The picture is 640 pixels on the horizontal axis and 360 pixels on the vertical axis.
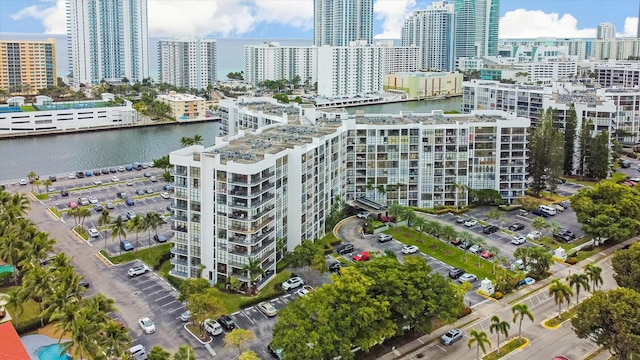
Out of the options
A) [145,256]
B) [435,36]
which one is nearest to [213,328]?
[145,256]

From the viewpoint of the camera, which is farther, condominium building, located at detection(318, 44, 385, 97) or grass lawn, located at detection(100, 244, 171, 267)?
condominium building, located at detection(318, 44, 385, 97)

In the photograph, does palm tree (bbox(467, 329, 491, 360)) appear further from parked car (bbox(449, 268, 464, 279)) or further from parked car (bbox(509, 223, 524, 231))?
parked car (bbox(509, 223, 524, 231))

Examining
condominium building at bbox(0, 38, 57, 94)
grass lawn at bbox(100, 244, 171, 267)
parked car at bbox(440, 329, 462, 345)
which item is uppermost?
condominium building at bbox(0, 38, 57, 94)

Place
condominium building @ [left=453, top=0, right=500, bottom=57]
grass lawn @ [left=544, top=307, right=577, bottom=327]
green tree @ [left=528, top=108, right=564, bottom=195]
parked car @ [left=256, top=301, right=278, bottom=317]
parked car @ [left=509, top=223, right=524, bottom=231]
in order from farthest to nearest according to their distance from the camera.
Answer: condominium building @ [left=453, top=0, right=500, bottom=57]
green tree @ [left=528, top=108, right=564, bottom=195]
parked car @ [left=509, top=223, right=524, bottom=231]
parked car @ [left=256, top=301, right=278, bottom=317]
grass lawn @ [left=544, top=307, right=577, bottom=327]

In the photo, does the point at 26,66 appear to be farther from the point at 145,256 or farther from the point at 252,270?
the point at 252,270

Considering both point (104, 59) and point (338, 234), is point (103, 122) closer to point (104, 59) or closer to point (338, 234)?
point (104, 59)

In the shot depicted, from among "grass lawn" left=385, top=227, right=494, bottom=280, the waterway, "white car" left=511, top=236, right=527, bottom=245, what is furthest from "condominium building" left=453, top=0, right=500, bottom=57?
"grass lawn" left=385, top=227, right=494, bottom=280
